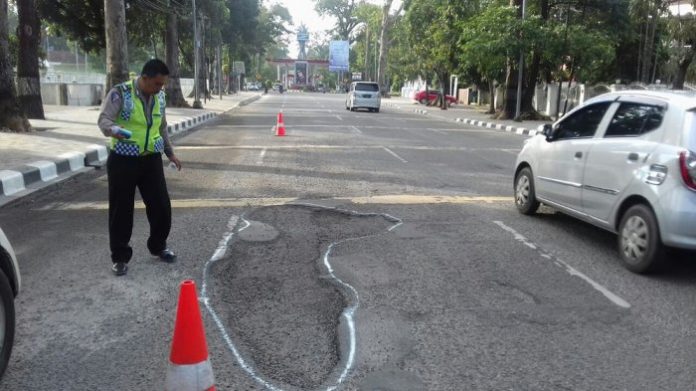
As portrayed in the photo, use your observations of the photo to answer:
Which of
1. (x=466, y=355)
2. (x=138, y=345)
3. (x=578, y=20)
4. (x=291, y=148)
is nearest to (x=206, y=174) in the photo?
(x=291, y=148)

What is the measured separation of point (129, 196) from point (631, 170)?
168 inches

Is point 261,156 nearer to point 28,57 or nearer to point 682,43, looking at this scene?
point 28,57

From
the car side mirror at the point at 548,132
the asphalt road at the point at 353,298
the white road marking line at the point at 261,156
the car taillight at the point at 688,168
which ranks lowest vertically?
the asphalt road at the point at 353,298

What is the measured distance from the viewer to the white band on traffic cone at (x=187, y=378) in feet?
9.14

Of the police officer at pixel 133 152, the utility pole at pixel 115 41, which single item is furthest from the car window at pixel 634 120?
the utility pole at pixel 115 41

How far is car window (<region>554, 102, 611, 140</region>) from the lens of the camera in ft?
20.5

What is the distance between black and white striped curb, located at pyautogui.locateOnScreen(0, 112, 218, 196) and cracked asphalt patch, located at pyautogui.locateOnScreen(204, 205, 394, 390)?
3.82 m

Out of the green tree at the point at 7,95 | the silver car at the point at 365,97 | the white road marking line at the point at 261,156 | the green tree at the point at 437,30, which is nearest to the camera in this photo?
the white road marking line at the point at 261,156

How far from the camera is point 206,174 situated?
10.2m

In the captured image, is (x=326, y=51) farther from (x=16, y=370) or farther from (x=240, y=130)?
(x=16, y=370)

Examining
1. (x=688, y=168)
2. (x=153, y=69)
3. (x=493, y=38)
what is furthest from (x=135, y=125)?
(x=493, y=38)

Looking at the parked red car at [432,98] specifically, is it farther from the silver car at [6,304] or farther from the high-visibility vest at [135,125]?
the silver car at [6,304]

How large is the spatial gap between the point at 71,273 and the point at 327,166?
21.5 ft

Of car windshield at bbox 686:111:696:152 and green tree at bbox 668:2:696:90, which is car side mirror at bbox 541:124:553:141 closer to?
car windshield at bbox 686:111:696:152
